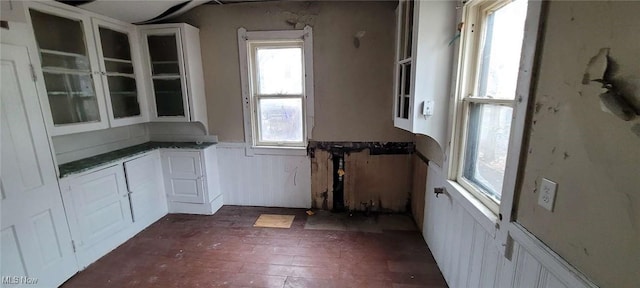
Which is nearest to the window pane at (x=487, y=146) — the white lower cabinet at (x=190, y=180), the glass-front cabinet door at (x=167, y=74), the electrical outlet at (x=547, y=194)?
the electrical outlet at (x=547, y=194)

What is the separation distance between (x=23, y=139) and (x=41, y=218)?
56cm

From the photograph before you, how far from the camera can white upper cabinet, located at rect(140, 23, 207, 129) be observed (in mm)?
2721

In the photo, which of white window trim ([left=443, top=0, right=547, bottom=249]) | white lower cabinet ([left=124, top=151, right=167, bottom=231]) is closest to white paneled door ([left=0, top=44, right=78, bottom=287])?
white lower cabinet ([left=124, top=151, right=167, bottom=231])

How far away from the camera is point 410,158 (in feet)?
9.74

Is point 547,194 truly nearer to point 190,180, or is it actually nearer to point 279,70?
point 279,70

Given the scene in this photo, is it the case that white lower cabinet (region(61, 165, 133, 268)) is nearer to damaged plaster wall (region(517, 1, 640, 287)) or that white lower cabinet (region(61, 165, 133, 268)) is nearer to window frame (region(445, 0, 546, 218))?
window frame (region(445, 0, 546, 218))

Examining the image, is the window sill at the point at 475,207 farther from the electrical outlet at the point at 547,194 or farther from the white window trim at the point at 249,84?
the white window trim at the point at 249,84

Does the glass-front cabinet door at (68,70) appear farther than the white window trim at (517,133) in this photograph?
Yes

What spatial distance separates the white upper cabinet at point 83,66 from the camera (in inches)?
79.0

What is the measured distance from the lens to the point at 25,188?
1.72 metres

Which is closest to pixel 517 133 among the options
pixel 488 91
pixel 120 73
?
Result: pixel 488 91

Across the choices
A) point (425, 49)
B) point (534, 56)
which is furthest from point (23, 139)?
point (534, 56)

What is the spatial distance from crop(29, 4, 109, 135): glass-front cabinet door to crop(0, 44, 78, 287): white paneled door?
185mm

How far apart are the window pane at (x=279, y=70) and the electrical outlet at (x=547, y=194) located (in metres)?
2.37
